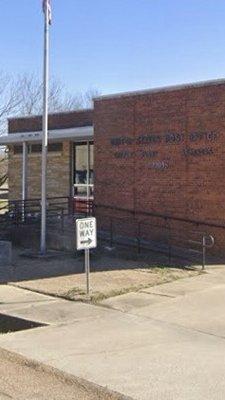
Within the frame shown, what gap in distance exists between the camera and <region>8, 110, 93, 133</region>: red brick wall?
25.0m

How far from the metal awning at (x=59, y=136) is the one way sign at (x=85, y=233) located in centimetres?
1041

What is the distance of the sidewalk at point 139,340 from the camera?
22.4 ft

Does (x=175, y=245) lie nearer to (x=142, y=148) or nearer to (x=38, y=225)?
(x=142, y=148)

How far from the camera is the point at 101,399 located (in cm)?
625

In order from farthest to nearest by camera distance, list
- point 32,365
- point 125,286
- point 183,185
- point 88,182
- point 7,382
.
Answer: point 88,182 < point 183,185 < point 125,286 < point 32,365 < point 7,382

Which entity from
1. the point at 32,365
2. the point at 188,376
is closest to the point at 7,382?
the point at 32,365

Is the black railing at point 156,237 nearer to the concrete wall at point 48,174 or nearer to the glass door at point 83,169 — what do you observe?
the glass door at point 83,169

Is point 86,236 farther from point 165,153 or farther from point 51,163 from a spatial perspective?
point 51,163

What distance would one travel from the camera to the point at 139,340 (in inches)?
341

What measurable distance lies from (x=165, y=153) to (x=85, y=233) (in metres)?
6.95

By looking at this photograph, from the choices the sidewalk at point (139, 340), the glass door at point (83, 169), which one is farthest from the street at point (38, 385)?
the glass door at point (83, 169)

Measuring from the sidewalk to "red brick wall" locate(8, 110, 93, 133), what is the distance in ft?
43.6

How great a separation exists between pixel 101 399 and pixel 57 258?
10.3m

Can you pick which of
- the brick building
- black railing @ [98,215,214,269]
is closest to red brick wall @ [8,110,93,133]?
the brick building
